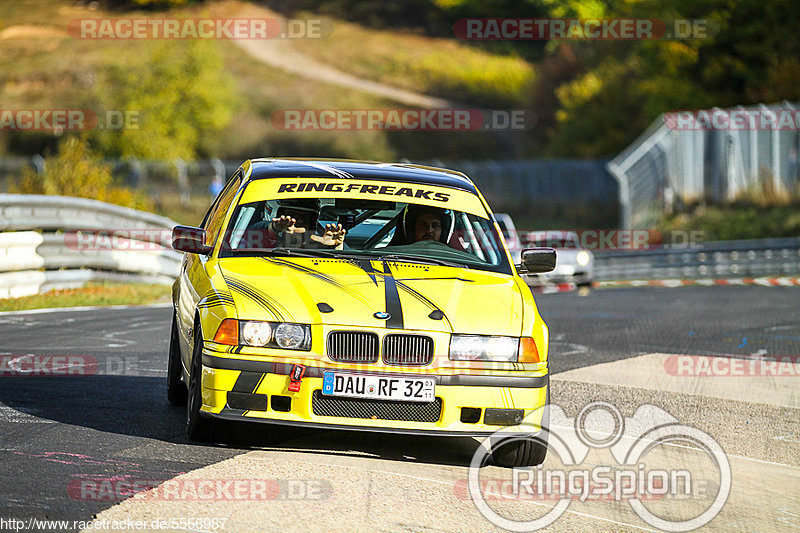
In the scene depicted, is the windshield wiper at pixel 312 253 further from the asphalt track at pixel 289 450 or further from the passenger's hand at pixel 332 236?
the asphalt track at pixel 289 450

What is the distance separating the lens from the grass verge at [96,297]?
15.8 m

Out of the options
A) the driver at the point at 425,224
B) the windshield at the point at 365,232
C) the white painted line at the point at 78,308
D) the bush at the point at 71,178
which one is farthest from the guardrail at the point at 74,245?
the driver at the point at 425,224

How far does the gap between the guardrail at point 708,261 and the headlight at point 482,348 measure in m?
24.3

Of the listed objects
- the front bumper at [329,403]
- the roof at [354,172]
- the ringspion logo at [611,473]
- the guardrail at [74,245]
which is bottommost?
the ringspion logo at [611,473]

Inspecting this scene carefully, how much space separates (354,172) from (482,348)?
7.11ft

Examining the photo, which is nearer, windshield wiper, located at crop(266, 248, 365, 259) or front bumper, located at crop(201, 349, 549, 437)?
front bumper, located at crop(201, 349, 549, 437)

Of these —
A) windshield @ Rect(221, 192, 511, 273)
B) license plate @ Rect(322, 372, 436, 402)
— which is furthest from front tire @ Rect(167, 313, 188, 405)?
license plate @ Rect(322, 372, 436, 402)

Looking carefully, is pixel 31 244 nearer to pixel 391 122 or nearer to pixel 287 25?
pixel 391 122

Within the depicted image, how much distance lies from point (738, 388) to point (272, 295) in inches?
207

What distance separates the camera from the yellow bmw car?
698cm

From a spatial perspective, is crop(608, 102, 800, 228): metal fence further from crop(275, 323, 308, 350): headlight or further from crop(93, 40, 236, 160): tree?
crop(93, 40, 236, 160): tree

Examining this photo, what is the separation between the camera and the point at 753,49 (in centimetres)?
5016

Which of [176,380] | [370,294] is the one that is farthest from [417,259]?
[176,380]

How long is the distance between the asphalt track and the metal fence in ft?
86.7
